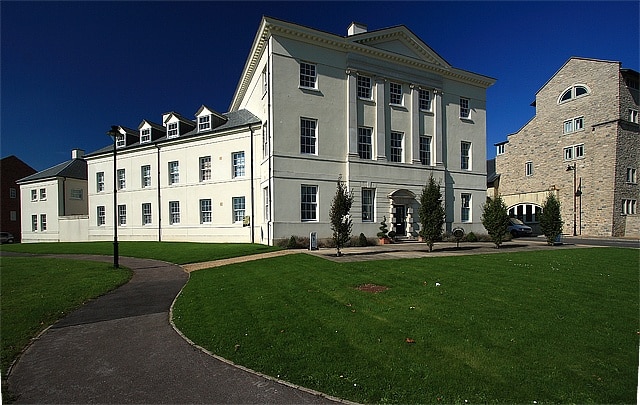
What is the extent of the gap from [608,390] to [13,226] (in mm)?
61991

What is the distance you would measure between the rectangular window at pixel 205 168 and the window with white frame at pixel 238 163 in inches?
106

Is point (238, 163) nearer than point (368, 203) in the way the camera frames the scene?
No

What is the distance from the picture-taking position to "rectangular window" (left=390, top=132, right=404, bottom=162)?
2455cm

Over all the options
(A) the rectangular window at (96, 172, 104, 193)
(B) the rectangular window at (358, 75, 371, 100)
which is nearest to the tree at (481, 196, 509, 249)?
(B) the rectangular window at (358, 75, 371, 100)

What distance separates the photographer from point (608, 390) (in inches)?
149

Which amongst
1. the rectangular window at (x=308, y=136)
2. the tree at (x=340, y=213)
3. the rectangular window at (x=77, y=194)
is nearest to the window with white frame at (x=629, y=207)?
the rectangular window at (x=308, y=136)

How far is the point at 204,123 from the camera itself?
28.3 m

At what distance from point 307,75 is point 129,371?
66.7ft

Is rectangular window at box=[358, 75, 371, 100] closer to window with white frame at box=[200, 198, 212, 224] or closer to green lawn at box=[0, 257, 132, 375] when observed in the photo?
window with white frame at box=[200, 198, 212, 224]

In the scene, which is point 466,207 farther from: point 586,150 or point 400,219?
point 586,150

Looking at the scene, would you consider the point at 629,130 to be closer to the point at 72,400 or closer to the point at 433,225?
the point at 433,225

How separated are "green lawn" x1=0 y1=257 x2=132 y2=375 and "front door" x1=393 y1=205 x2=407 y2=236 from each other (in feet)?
57.6

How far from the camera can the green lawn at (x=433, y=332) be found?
157 inches

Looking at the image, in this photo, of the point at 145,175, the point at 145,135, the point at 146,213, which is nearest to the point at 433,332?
the point at 146,213
